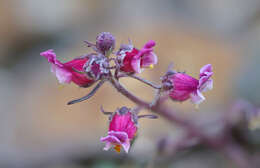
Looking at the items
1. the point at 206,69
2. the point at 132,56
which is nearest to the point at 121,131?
the point at 132,56

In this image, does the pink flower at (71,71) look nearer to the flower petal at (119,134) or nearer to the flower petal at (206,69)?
the flower petal at (119,134)

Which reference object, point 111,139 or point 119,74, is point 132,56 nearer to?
point 119,74

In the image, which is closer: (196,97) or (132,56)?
(132,56)

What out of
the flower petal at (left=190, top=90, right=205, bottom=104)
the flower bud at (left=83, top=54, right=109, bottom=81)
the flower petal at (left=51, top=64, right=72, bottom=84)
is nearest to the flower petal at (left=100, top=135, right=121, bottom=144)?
the flower bud at (left=83, top=54, right=109, bottom=81)

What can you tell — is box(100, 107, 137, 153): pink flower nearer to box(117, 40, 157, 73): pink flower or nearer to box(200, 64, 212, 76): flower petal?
box(117, 40, 157, 73): pink flower

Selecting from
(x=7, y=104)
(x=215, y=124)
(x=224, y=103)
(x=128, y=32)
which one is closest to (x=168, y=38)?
(x=128, y=32)

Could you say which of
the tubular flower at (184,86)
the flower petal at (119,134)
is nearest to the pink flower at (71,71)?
the flower petal at (119,134)
